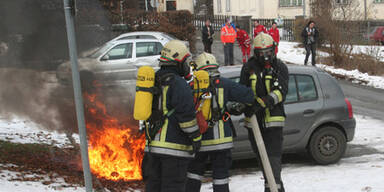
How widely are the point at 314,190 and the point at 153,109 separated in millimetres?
2716

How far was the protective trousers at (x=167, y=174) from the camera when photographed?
13.2 ft

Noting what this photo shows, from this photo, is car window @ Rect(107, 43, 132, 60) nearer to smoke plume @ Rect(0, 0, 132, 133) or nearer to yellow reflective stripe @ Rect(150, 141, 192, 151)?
smoke plume @ Rect(0, 0, 132, 133)

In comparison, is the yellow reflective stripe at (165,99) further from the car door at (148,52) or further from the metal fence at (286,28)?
the metal fence at (286,28)

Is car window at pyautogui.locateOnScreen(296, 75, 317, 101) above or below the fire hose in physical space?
above

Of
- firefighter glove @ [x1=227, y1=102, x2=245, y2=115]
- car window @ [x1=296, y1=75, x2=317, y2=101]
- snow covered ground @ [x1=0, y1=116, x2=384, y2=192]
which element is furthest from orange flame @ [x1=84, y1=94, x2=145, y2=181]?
car window @ [x1=296, y1=75, x2=317, y2=101]

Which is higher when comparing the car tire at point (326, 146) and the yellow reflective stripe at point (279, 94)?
the yellow reflective stripe at point (279, 94)

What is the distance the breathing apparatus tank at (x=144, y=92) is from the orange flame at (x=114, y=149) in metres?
2.33

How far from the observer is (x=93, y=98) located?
21.7 ft

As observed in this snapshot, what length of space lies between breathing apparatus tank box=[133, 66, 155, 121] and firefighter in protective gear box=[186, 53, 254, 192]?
0.73 m

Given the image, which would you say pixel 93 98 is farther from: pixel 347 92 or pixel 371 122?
pixel 347 92

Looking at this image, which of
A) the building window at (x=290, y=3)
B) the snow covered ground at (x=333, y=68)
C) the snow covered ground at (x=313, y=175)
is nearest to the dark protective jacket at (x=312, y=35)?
the snow covered ground at (x=333, y=68)

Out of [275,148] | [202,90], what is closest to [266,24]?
[275,148]

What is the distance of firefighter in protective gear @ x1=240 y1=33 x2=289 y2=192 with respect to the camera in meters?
4.73

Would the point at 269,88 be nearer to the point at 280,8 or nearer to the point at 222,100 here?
the point at 222,100
